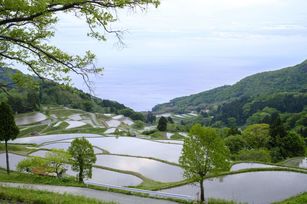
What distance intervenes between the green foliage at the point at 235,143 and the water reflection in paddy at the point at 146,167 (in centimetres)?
2135

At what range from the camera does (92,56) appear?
363 inches

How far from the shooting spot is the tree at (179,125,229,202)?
→ 1745 centimetres

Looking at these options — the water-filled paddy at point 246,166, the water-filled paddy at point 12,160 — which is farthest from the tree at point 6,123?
the water-filled paddy at point 246,166

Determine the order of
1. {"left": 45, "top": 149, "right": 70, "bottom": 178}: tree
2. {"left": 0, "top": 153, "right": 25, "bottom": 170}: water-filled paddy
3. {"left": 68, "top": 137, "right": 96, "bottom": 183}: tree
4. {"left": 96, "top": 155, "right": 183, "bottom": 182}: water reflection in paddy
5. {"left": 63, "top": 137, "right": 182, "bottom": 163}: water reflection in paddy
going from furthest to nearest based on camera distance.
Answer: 1. {"left": 63, "top": 137, "right": 182, "bottom": 163}: water reflection in paddy
2. {"left": 0, "top": 153, "right": 25, "bottom": 170}: water-filled paddy
3. {"left": 96, "top": 155, "right": 183, "bottom": 182}: water reflection in paddy
4. {"left": 45, "top": 149, "right": 70, "bottom": 178}: tree
5. {"left": 68, "top": 137, "right": 96, "bottom": 183}: tree

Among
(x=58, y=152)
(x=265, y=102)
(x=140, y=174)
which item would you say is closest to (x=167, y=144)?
(x=140, y=174)

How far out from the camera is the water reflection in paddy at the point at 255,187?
57.9 feet

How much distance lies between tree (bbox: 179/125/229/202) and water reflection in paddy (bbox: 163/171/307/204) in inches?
57.6

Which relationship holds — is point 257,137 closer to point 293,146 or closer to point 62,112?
point 293,146

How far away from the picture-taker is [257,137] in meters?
50.8

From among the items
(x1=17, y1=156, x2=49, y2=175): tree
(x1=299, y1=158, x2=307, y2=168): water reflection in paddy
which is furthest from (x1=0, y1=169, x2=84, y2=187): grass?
(x1=299, y1=158, x2=307, y2=168): water reflection in paddy

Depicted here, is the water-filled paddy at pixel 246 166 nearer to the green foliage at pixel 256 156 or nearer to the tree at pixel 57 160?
the green foliage at pixel 256 156

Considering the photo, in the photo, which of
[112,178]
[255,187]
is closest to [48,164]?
[112,178]

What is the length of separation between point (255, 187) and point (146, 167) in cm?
996

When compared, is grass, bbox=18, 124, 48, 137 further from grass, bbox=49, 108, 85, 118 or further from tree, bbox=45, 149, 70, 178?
tree, bbox=45, 149, 70, 178
